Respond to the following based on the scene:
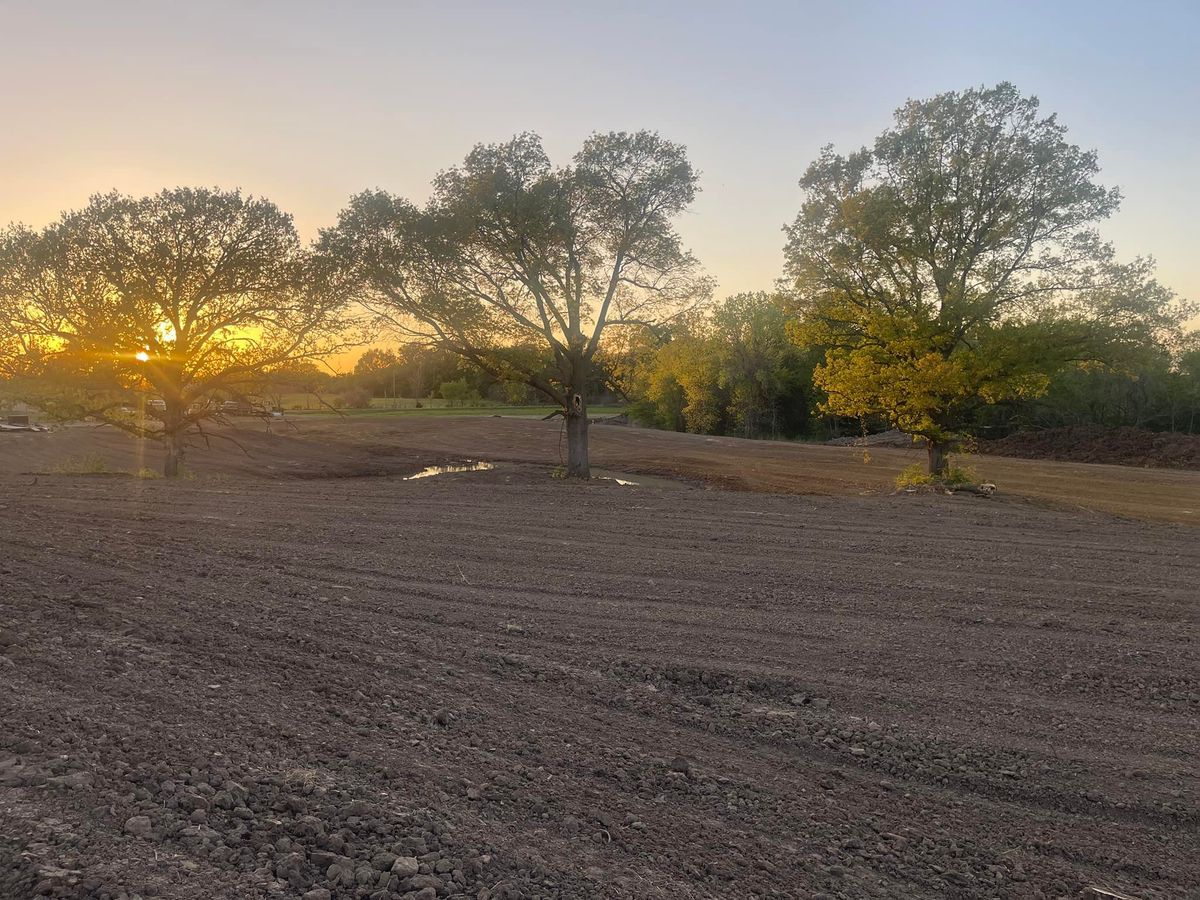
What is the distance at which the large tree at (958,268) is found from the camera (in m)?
17.7

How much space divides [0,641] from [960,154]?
19879 millimetres

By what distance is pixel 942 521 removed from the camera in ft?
42.9

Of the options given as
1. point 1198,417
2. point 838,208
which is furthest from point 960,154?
point 1198,417

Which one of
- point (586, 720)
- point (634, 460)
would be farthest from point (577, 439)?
point (586, 720)

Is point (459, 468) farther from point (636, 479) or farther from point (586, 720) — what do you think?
point (586, 720)

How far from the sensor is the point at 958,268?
18.8 meters

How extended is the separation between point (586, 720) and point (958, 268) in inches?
700

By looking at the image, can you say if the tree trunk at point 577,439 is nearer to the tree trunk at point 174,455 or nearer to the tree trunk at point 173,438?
the tree trunk at point 173,438

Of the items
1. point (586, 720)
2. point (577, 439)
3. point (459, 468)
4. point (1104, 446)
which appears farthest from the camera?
point (1104, 446)

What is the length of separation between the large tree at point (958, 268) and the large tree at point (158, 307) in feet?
43.3

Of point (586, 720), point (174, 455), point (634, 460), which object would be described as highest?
point (174, 455)

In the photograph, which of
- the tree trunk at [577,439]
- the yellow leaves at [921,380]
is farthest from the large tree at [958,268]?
the tree trunk at [577,439]

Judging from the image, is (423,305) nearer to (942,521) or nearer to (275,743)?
(942,521)

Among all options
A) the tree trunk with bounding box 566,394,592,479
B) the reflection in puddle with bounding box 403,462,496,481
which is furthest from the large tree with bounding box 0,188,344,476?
the reflection in puddle with bounding box 403,462,496,481
